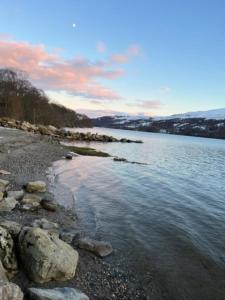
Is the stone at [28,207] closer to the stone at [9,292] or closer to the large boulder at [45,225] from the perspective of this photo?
the large boulder at [45,225]

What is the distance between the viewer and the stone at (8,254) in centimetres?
1001

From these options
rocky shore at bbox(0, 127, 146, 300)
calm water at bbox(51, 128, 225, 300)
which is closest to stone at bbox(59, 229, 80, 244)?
rocky shore at bbox(0, 127, 146, 300)

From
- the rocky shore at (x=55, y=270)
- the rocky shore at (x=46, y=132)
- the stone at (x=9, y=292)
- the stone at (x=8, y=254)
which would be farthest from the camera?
the rocky shore at (x=46, y=132)

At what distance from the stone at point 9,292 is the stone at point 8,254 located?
208cm

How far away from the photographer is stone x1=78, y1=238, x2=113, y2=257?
1299 centimetres

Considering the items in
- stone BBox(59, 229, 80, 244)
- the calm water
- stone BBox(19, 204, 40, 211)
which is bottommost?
the calm water

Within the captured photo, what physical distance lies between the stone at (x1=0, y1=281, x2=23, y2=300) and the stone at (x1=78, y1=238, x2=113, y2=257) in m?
5.21

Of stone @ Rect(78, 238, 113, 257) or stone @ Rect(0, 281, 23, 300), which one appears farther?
stone @ Rect(78, 238, 113, 257)

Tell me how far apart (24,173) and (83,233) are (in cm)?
1418

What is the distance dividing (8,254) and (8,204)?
6948 mm

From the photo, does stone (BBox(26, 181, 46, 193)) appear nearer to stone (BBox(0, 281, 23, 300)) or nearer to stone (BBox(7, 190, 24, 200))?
stone (BBox(7, 190, 24, 200))

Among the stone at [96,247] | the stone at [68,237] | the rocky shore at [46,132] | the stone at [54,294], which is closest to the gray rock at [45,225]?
the stone at [68,237]

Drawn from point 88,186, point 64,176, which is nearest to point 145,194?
point 88,186

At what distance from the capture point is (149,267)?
498 inches
